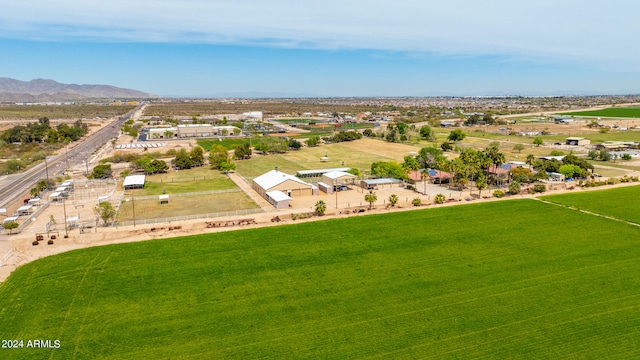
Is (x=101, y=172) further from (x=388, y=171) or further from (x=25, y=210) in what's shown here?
(x=388, y=171)

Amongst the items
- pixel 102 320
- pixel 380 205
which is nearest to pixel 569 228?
pixel 380 205

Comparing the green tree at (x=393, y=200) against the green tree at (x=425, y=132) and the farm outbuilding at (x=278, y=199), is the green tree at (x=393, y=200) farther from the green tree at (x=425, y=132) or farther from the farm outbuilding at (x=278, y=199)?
the green tree at (x=425, y=132)

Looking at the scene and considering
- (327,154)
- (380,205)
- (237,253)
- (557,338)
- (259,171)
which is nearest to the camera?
(557,338)

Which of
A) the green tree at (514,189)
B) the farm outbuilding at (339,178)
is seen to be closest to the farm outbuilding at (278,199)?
the farm outbuilding at (339,178)

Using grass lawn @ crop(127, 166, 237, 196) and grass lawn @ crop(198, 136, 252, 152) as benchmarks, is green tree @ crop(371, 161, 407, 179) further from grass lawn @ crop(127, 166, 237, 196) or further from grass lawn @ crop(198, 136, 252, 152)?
grass lawn @ crop(198, 136, 252, 152)

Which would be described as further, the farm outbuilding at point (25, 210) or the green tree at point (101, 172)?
the green tree at point (101, 172)

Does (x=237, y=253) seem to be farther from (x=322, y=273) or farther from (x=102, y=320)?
(x=102, y=320)
